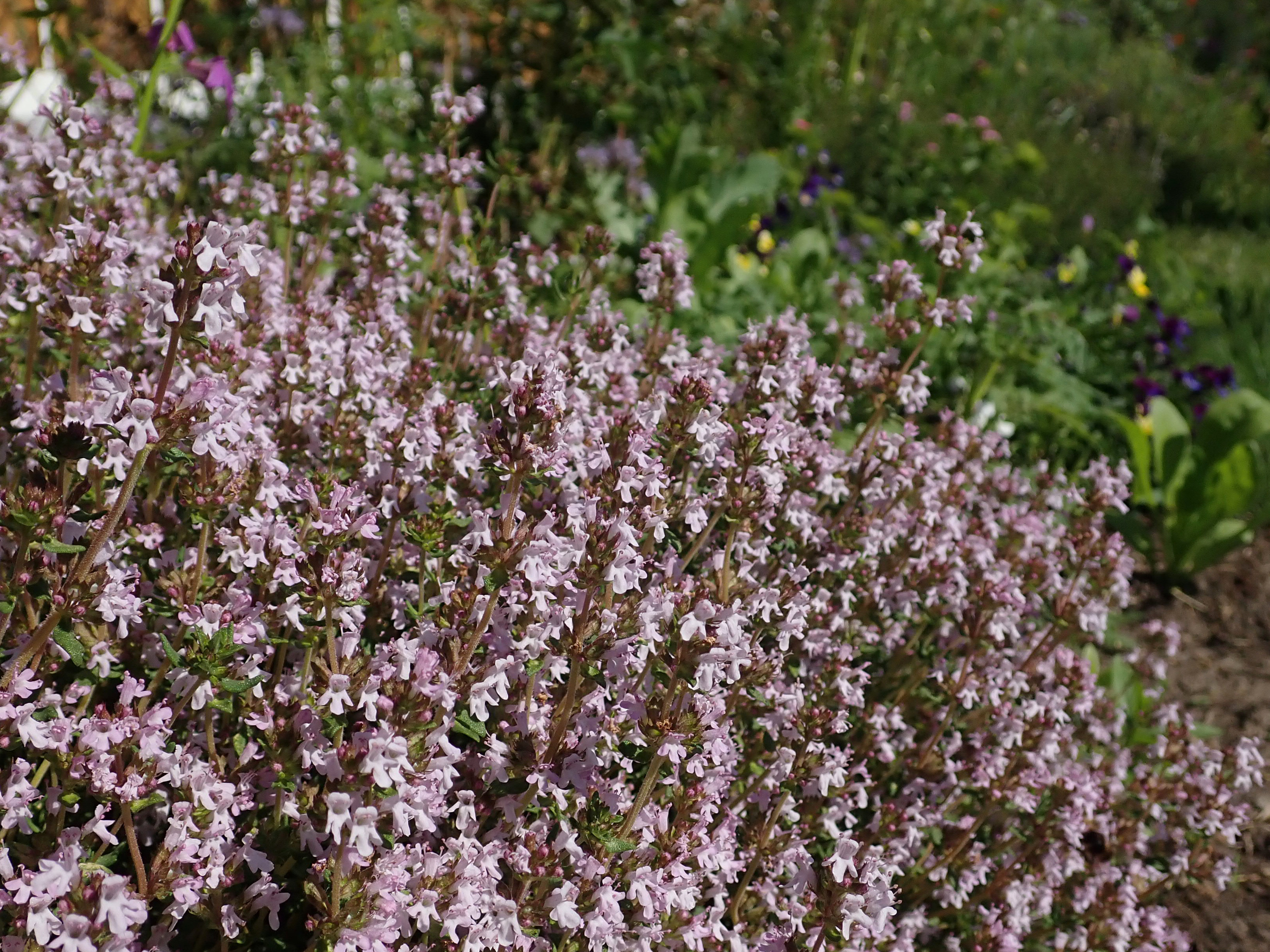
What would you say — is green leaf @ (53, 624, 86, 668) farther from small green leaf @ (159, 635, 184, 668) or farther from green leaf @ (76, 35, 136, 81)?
green leaf @ (76, 35, 136, 81)

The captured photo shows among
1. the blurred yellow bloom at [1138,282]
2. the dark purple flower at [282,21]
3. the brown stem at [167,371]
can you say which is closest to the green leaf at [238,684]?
the brown stem at [167,371]

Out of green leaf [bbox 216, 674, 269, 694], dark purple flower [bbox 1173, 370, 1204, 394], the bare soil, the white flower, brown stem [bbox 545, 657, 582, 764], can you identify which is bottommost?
the bare soil

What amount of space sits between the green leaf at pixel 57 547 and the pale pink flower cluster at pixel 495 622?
0.02 meters

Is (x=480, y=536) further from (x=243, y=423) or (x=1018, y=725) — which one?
(x=1018, y=725)

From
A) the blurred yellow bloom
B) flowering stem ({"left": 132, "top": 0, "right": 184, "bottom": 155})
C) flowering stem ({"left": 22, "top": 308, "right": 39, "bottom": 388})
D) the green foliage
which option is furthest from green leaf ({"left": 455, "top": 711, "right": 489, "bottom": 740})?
the blurred yellow bloom

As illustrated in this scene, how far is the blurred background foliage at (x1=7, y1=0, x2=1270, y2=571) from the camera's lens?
553 centimetres

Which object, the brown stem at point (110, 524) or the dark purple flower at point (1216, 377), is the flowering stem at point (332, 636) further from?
the dark purple flower at point (1216, 377)

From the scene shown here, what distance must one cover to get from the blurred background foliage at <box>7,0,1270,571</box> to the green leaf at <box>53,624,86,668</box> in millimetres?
1892

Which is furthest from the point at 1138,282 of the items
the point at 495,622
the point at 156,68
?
the point at 495,622

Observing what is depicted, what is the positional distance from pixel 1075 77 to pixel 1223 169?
5.15ft

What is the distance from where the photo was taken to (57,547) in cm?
175

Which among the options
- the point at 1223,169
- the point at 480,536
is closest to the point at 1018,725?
the point at 480,536

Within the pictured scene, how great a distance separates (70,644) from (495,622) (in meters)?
0.68

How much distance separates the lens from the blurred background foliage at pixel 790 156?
553cm
